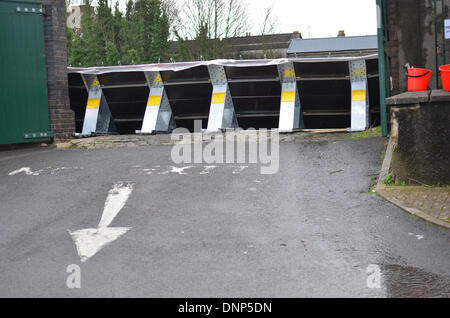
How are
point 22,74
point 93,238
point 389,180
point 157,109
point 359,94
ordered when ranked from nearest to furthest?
point 93,238 < point 389,180 < point 22,74 < point 359,94 < point 157,109

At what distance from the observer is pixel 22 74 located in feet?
A: 42.0

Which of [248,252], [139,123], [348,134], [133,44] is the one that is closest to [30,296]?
[248,252]

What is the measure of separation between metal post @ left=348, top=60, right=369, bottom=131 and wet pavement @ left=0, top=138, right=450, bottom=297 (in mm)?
2837

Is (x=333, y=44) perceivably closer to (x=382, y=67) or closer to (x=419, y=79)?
(x=382, y=67)

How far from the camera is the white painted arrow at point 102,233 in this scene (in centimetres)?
599

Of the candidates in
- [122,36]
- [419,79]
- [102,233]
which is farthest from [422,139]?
[122,36]

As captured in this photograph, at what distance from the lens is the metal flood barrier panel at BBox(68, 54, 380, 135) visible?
1380cm

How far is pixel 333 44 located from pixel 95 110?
3272 centimetres

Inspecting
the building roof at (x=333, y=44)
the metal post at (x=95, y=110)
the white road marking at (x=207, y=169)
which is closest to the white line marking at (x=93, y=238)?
the white road marking at (x=207, y=169)

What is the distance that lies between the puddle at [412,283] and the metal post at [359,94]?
8.28m

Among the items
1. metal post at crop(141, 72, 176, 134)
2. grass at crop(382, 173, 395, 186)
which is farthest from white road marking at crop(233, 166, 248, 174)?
metal post at crop(141, 72, 176, 134)

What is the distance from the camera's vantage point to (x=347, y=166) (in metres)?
9.67

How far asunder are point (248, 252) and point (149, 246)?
1.01m

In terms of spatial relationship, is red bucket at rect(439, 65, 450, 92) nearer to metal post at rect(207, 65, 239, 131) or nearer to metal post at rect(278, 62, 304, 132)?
metal post at rect(278, 62, 304, 132)
